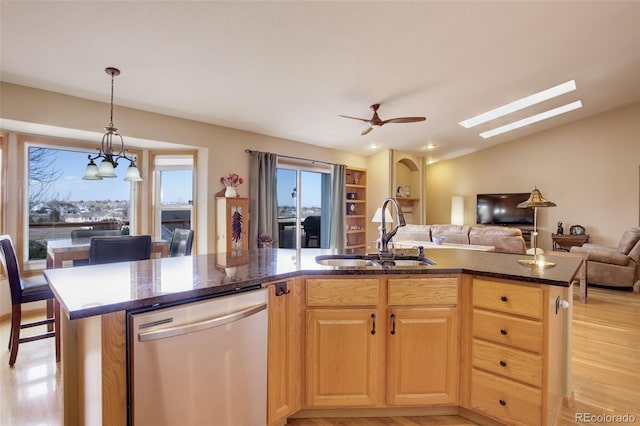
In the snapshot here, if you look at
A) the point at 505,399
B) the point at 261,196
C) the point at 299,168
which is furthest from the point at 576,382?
the point at 299,168

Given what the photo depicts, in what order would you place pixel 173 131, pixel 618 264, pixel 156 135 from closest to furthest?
pixel 156 135 → pixel 173 131 → pixel 618 264

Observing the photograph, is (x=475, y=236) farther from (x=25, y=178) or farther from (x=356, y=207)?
(x=25, y=178)

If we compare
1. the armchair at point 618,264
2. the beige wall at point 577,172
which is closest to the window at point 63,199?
the armchair at point 618,264

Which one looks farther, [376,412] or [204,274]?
[376,412]

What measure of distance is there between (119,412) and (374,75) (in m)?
3.61

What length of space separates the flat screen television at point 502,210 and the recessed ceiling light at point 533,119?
169 centimetres

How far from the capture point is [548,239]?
7.56 metres

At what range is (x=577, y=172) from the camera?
724cm

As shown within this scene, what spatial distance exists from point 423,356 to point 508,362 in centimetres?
44

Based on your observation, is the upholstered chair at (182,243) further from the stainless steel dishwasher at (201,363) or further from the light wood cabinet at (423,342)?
the light wood cabinet at (423,342)

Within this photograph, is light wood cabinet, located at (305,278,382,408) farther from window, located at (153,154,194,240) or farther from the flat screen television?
the flat screen television

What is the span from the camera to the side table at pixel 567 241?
22.5 feet

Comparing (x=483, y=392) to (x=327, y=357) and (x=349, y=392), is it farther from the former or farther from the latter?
(x=327, y=357)

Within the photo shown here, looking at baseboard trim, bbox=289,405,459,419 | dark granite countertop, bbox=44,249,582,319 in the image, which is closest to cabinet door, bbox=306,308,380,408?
baseboard trim, bbox=289,405,459,419
